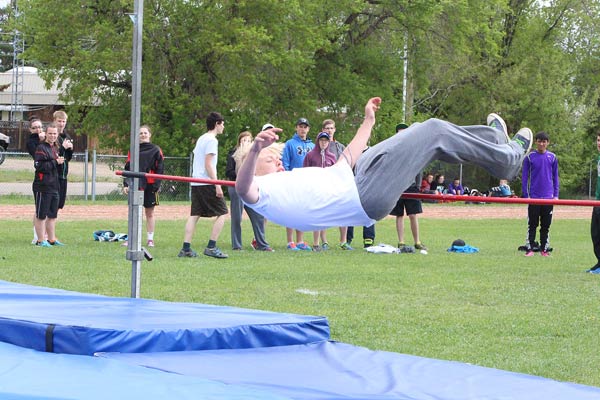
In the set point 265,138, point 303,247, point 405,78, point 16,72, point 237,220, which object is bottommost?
point 303,247

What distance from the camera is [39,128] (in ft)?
36.1

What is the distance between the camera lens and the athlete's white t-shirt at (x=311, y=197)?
5.34 meters

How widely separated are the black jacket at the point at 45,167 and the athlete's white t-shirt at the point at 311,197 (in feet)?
19.5

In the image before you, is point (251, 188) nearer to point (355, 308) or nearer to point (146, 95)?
point (355, 308)

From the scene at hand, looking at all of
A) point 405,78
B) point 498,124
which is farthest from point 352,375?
point 405,78

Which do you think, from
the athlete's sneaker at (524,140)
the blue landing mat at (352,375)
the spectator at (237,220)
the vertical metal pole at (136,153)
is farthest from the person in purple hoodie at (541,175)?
the blue landing mat at (352,375)

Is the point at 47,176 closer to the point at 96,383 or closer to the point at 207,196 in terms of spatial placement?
the point at 207,196

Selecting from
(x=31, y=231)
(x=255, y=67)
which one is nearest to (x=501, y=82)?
(x=255, y=67)

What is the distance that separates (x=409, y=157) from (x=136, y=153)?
212 cm

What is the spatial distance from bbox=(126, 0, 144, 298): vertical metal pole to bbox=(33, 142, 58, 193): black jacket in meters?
4.43

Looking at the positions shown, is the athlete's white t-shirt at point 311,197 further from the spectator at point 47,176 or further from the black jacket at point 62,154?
the black jacket at point 62,154

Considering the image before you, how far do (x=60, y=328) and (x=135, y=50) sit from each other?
242 cm

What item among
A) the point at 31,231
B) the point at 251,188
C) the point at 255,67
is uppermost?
the point at 255,67

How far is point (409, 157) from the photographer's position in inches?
217
